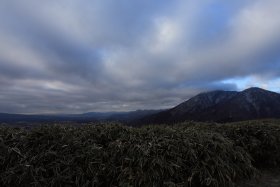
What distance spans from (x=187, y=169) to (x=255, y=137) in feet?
9.49

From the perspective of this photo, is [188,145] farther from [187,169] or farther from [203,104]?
[203,104]

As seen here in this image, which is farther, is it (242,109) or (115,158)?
(242,109)

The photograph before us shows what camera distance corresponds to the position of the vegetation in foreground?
4273 millimetres

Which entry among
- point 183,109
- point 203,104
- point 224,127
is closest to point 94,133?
point 224,127

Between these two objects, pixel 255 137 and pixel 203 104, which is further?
pixel 203 104

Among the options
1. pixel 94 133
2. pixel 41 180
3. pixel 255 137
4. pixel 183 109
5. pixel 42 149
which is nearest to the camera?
pixel 41 180

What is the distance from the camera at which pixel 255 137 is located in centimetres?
685

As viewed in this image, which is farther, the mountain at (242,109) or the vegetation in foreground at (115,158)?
the mountain at (242,109)

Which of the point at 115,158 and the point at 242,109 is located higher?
the point at 242,109

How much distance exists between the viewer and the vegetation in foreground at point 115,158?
168 inches

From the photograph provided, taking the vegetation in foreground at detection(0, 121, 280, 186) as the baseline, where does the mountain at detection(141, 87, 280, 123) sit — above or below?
above

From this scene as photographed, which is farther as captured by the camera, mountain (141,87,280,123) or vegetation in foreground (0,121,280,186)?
mountain (141,87,280,123)

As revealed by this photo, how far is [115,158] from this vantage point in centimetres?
457

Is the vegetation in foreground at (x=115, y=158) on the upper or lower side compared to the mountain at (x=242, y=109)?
lower
